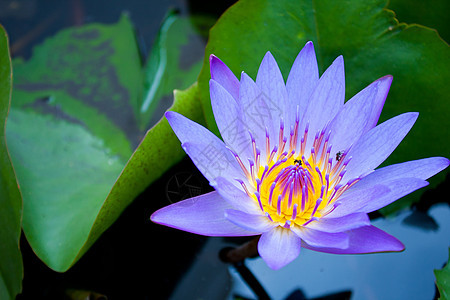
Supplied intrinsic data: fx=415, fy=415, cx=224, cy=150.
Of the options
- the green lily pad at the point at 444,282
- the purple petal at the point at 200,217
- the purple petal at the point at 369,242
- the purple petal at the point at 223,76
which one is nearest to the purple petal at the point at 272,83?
the purple petal at the point at 223,76

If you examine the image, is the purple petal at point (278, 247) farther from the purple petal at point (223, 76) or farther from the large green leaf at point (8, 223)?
the large green leaf at point (8, 223)

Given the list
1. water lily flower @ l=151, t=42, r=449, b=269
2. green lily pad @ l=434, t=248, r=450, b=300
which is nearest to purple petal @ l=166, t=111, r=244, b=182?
water lily flower @ l=151, t=42, r=449, b=269

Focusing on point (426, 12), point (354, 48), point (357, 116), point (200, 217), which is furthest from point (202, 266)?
point (426, 12)

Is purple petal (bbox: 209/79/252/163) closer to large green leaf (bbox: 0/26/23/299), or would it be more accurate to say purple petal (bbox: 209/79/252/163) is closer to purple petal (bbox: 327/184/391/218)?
purple petal (bbox: 327/184/391/218)

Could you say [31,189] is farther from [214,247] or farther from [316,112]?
[316,112]

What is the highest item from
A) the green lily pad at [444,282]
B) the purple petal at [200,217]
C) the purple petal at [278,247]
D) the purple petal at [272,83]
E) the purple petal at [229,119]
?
the purple petal at [272,83]

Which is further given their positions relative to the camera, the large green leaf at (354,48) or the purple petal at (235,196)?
the large green leaf at (354,48)
